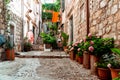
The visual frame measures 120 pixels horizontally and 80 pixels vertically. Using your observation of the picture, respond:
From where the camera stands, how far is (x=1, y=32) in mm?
7508

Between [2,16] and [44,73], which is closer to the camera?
[44,73]

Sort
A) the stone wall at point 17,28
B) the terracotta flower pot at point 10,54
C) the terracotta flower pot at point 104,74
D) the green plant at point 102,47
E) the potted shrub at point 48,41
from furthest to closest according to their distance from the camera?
the potted shrub at point 48,41, the stone wall at point 17,28, the terracotta flower pot at point 10,54, the green plant at point 102,47, the terracotta flower pot at point 104,74

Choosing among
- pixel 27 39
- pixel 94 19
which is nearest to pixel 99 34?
pixel 94 19

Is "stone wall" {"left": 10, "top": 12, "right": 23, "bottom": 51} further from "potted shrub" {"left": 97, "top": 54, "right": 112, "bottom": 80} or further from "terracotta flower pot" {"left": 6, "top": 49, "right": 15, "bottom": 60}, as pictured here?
"potted shrub" {"left": 97, "top": 54, "right": 112, "bottom": 80}

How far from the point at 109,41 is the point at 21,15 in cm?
895

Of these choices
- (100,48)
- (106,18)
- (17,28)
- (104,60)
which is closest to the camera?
(104,60)

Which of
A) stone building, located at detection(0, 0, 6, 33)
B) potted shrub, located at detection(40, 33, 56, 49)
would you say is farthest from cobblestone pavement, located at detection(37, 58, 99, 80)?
potted shrub, located at detection(40, 33, 56, 49)

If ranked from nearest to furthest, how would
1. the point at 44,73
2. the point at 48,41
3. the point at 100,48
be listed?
the point at 100,48 → the point at 44,73 → the point at 48,41

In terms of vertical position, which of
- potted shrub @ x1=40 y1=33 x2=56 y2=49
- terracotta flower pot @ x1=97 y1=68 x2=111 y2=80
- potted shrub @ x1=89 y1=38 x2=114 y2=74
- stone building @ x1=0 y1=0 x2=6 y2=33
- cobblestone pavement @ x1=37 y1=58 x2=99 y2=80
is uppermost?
stone building @ x1=0 y1=0 x2=6 y2=33

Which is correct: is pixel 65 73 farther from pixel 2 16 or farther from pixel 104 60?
pixel 2 16

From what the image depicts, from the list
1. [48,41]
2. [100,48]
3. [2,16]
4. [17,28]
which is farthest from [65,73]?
[48,41]

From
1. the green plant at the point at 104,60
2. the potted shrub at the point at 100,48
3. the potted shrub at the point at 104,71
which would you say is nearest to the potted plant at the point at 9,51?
the potted shrub at the point at 100,48

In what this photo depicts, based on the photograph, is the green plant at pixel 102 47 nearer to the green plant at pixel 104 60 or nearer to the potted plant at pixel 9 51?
the green plant at pixel 104 60

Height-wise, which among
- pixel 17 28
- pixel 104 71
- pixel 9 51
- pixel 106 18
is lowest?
pixel 104 71
